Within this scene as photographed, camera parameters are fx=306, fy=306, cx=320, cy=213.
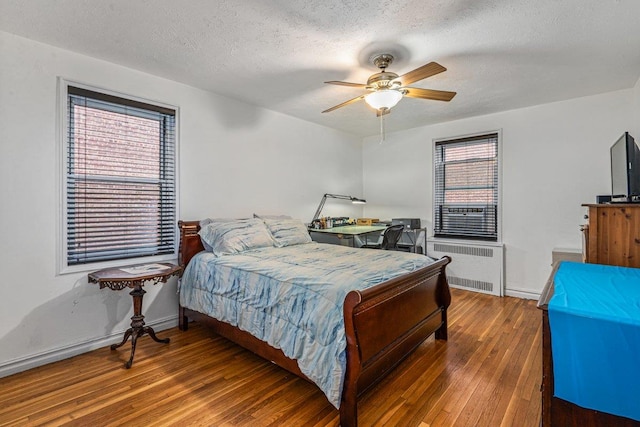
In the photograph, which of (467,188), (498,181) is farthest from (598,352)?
(467,188)

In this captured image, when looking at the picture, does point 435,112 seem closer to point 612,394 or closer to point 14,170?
point 612,394

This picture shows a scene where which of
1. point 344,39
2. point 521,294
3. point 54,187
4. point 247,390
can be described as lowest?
point 247,390

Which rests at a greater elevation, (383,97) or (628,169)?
(383,97)

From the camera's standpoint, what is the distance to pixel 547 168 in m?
3.93

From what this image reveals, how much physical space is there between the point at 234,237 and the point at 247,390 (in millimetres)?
Result: 1439

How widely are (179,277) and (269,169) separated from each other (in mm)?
1760

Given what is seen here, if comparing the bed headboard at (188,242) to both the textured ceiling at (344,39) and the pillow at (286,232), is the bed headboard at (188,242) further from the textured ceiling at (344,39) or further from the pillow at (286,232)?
the textured ceiling at (344,39)

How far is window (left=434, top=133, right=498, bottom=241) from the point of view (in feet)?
14.4

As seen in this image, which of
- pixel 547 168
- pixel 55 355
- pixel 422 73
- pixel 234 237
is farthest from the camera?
pixel 547 168

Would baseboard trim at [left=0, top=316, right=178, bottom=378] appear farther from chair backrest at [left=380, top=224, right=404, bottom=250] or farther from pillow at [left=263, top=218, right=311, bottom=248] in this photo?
chair backrest at [left=380, top=224, right=404, bottom=250]

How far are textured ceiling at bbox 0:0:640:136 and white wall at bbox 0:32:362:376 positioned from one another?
0.59 ft

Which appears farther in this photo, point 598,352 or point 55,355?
point 55,355

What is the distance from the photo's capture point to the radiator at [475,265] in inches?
165

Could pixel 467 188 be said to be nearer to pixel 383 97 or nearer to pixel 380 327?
pixel 383 97
